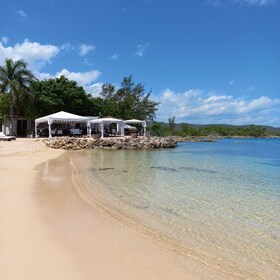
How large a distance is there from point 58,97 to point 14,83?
8.01 meters

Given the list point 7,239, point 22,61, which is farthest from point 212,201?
point 22,61

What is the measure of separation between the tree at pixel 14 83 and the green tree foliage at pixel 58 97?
1336mm

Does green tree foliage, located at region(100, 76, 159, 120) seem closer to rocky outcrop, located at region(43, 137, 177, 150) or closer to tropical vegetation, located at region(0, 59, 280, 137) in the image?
tropical vegetation, located at region(0, 59, 280, 137)

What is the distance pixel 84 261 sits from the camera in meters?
4.38

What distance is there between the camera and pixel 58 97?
139 ft

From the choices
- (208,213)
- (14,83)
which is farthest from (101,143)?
(208,213)

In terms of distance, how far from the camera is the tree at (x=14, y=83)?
35125 mm

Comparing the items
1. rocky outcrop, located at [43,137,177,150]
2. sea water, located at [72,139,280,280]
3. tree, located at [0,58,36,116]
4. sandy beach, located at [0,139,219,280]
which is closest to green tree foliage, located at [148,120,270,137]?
rocky outcrop, located at [43,137,177,150]

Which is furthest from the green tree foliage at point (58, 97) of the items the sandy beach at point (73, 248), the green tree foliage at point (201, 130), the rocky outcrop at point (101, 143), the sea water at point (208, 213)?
the sandy beach at point (73, 248)

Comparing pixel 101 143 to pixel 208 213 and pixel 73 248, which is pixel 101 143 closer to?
pixel 208 213

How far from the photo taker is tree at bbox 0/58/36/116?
35125 millimetres

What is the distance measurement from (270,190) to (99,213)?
6618 millimetres

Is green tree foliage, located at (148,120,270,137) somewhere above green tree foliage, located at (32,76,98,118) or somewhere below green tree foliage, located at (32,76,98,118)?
below

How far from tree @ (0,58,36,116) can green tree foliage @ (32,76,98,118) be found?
1336 millimetres
